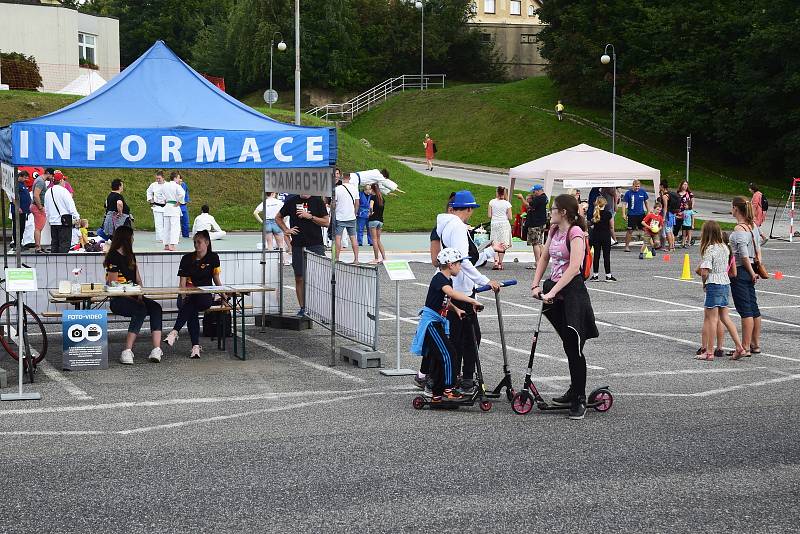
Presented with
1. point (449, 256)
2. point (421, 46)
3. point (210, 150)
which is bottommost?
point (449, 256)

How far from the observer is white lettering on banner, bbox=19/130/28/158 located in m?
10.9

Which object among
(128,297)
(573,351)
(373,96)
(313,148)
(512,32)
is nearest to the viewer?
(573,351)

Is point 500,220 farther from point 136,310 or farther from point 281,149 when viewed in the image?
point 136,310

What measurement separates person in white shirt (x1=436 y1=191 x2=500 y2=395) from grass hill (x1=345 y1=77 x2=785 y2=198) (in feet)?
150

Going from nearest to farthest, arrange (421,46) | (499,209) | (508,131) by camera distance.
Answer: (499,209), (508,131), (421,46)

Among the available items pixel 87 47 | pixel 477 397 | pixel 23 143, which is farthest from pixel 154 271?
pixel 87 47

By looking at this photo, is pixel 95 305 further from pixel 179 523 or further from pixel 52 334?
pixel 179 523

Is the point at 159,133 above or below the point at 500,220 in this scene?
above

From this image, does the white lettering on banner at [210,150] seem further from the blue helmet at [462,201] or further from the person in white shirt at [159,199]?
the person in white shirt at [159,199]

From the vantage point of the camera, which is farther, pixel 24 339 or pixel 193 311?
pixel 193 311

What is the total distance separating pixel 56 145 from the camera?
11.1 m

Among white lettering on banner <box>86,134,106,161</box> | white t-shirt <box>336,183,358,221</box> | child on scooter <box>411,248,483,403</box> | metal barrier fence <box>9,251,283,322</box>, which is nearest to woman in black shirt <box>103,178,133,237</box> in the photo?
white t-shirt <box>336,183,358,221</box>

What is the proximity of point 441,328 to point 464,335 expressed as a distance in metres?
0.24

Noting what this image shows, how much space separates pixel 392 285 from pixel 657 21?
155 ft
